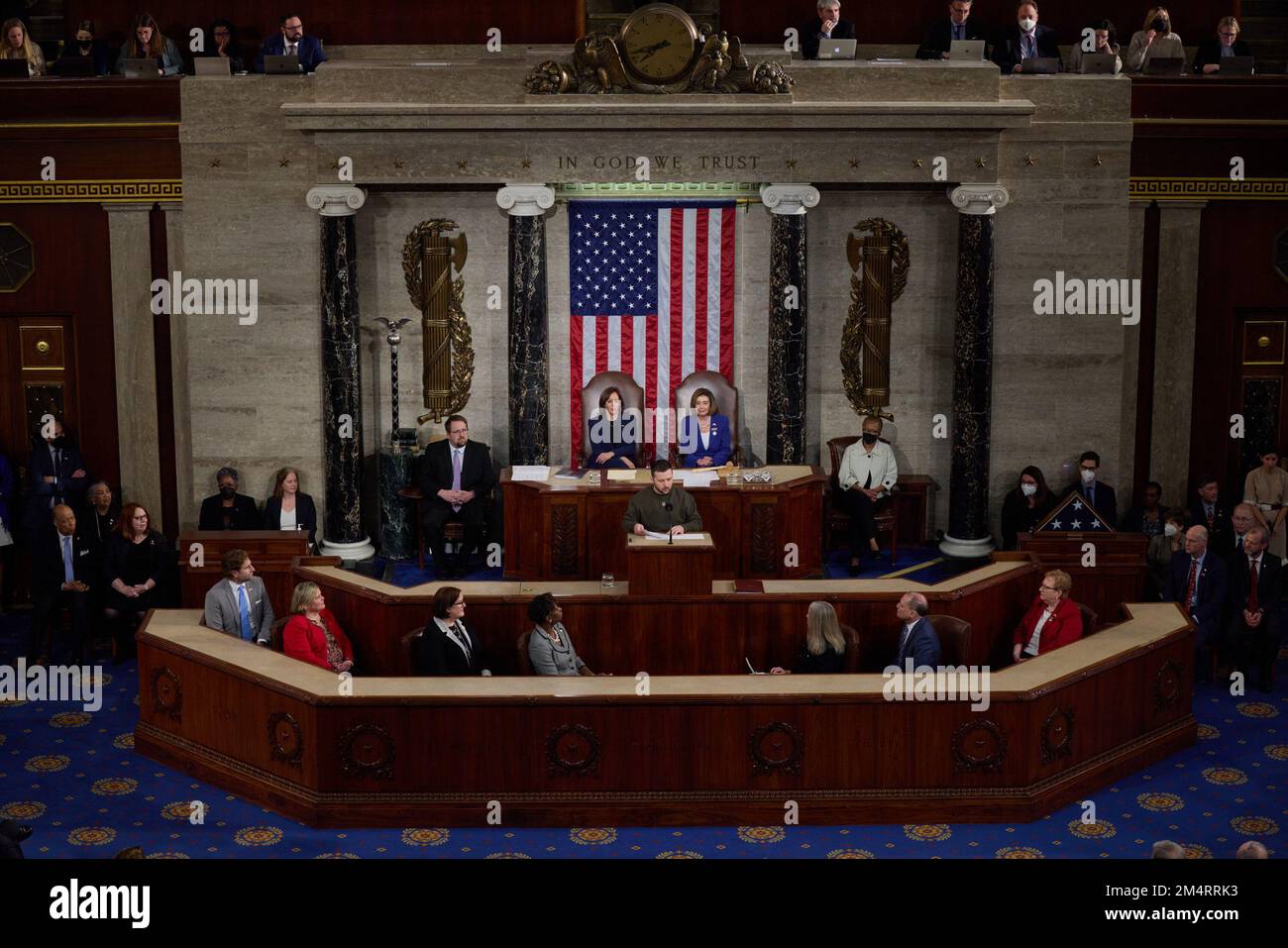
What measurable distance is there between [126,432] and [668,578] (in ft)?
20.5

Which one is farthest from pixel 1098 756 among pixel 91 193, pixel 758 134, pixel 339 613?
pixel 91 193

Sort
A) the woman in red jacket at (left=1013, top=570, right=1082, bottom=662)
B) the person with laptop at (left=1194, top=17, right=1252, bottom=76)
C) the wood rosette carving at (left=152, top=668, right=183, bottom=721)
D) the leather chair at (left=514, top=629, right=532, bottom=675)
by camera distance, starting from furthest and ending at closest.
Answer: the person with laptop at (left=1194, top=17, right=1252, bottom=76), the woman in red jacket at (left=1013, top=570, right=1082, bottom=662), the wood rosette carving at (left=152, top=668, right=183, bottom=721), the leather chair at (left=514, top=629, right=532, bottom=675)

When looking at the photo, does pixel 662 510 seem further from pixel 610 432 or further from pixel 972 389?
pixel 972 389

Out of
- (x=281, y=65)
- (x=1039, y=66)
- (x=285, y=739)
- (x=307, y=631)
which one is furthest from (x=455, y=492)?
(x=1039, y=66)

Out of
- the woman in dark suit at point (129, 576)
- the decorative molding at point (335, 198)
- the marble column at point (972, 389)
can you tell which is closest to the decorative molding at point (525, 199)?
the decorative molding at point (335, 198)

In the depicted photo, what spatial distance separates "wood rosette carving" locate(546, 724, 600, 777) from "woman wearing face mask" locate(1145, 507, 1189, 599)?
5.88m

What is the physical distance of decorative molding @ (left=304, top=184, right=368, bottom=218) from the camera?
15.0 m

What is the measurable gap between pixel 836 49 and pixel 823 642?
237 inches

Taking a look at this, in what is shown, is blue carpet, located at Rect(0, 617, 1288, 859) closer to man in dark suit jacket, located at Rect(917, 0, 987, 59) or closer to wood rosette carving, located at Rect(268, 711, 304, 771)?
wood rosette carving, located at Rect(268, 711, 304, 771)

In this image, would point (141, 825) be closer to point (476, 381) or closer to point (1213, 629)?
point (476, 381)

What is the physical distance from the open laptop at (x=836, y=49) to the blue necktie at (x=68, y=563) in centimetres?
758

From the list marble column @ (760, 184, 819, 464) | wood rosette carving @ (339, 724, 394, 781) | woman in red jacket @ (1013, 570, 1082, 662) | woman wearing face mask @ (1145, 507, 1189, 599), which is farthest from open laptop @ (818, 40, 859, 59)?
wood rosette carving @ (339, 724, 394, 781)

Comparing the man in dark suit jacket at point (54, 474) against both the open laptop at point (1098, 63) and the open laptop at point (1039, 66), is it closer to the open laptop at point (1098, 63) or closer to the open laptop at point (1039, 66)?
the open laptop at point (1039, 66)

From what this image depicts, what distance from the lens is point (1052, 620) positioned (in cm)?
1180
